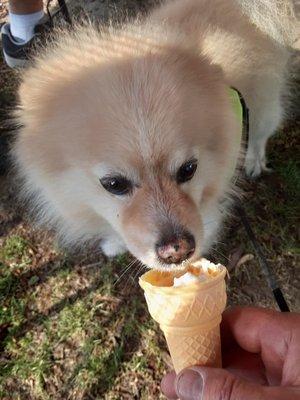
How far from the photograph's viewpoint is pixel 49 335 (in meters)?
2.77

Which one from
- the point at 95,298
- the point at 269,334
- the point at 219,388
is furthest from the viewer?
the point at 95,298

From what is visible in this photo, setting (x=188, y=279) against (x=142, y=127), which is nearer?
(x=188, y=279)

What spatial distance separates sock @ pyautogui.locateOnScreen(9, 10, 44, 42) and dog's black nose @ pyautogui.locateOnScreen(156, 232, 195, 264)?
7.19ft

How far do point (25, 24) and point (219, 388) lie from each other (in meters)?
2.85

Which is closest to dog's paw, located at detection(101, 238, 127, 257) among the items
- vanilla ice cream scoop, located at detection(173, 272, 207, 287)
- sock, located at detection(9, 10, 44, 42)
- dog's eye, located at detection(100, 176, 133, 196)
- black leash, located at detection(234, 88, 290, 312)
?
black leash, located at detection(234, 88, 290, 312)

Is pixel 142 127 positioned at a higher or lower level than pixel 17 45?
higher

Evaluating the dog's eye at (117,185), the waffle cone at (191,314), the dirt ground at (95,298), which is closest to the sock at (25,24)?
the dirt ground at (95,298)

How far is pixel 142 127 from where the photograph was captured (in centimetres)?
179

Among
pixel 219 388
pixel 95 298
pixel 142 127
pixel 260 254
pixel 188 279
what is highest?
pixel 142 127

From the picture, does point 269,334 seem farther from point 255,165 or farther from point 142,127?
point 255,165

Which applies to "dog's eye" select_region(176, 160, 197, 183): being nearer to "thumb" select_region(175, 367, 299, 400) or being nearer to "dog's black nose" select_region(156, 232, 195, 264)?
"dog's black nose" select_region(156, 232, 195, 264)

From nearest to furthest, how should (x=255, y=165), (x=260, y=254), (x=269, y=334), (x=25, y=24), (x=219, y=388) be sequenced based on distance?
(x=219, y=388) → (x=269, y=334) → (x=260, y=254) → (x=255, y=165) → (x=25, y=24)

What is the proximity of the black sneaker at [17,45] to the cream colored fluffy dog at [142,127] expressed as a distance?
111 cm

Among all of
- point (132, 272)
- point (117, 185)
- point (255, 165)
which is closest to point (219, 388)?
point (117, 185)
